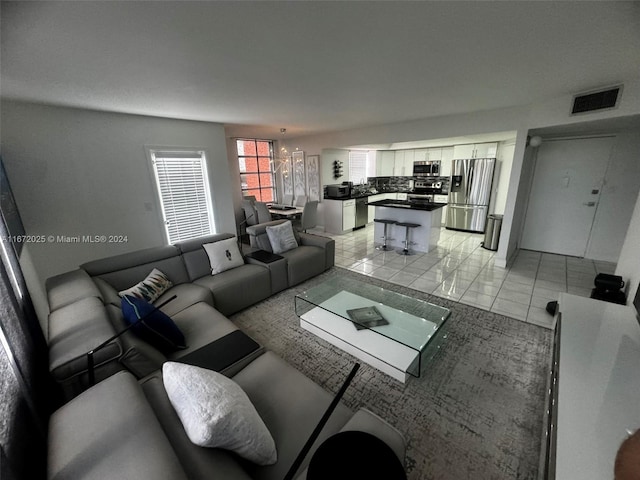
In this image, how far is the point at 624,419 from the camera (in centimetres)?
114

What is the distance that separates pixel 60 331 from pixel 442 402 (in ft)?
8.34

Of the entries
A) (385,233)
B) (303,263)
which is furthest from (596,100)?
(303,263)

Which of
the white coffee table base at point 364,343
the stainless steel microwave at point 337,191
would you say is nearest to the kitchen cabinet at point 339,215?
the stainless steel microwave at point 337,191

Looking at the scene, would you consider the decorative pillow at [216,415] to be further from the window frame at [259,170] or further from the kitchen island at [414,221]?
the window frame at [259,170]

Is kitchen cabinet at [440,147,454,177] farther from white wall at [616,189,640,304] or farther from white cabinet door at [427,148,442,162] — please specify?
white wall at [616,189,640,304]

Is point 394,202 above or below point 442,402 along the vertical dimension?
above

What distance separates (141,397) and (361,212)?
6.05 m

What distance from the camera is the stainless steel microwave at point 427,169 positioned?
658cm

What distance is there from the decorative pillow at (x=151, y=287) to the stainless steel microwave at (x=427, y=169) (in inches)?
254

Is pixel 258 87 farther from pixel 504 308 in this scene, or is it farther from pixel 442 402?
pixel 504 308

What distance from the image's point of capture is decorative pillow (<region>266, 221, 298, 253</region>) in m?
3.63

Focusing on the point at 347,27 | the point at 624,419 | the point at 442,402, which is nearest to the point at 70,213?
the point at 347,27

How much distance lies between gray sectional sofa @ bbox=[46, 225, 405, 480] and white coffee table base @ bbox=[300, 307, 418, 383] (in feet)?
2.46

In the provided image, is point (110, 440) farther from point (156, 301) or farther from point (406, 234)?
point (406, 234)
